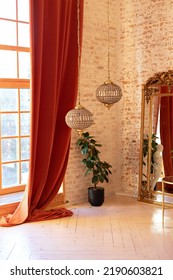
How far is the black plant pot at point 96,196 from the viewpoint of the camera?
7035 millimetres

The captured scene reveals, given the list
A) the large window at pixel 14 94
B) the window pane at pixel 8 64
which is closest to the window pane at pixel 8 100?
the large window at pixel 14 94

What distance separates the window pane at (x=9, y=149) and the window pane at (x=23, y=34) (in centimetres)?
146

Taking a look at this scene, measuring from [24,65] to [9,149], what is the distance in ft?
4.30

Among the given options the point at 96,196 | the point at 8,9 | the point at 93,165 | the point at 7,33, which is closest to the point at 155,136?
the point at 93,165

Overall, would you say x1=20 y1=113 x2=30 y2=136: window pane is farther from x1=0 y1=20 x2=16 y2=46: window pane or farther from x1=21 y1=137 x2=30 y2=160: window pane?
x1=0 y1=20 x2=16 y2=46: window pane

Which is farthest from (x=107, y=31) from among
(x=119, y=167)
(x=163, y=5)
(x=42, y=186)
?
(x=42, y=186)

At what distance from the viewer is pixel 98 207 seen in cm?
698

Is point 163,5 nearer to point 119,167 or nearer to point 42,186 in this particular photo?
point 119,167

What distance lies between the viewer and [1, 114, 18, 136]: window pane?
646 centimetres

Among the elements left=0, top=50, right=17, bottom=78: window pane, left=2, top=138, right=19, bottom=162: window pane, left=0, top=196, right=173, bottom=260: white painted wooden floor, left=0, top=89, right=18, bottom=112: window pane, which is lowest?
left=0, top=196, right=173, bottom=260: white painted wooden floor

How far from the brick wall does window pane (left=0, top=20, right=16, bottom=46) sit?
4.09ft

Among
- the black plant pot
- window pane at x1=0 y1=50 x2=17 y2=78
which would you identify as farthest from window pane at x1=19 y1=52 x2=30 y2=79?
the black plant pot

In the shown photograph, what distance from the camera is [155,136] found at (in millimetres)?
7109

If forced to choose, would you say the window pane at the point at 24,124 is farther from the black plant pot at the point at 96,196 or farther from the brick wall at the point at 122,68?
the black plant pot at the point at 96,196
